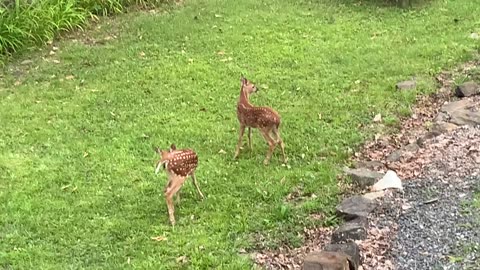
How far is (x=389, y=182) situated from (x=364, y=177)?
0.82 ft

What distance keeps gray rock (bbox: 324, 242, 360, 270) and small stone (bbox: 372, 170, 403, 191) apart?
1015 millimetres

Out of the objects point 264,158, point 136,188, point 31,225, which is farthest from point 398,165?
point 31,225

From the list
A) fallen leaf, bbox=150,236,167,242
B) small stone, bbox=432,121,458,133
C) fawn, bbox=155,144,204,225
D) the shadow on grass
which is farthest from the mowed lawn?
small stone, bbox=432,121,458,133

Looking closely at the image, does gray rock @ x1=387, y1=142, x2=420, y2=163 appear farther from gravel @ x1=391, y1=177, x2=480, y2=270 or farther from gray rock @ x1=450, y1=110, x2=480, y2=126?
gravel @ x1=391, y1=177, x2=480, y2=270

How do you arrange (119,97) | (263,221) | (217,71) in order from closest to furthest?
1. (263,221)
2. (119,97)
3. (217,71)

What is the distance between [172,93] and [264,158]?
79.3 inches

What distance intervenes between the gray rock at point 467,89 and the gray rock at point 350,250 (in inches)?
132

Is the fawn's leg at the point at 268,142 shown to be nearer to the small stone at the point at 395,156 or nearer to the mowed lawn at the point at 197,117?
the mowed lawn at the point at 197,117

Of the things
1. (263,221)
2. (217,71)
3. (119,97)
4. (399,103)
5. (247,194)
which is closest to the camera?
(263,221)

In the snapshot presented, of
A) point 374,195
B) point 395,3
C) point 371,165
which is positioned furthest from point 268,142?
point 395,3

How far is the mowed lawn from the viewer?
569 centimetres

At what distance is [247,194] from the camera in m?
6.20

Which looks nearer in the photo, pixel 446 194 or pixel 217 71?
pixel 446 194

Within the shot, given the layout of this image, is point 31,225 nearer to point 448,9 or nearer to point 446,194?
point 446,194
